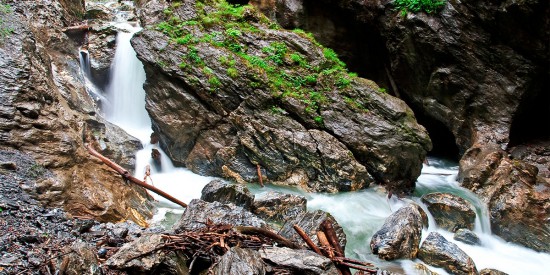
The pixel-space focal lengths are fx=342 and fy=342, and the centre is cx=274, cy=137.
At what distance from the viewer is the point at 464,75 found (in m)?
13.2

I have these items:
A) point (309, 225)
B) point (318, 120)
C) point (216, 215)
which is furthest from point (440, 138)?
point (216, 215)

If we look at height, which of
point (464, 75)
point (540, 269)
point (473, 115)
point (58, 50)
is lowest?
point (540, 269)

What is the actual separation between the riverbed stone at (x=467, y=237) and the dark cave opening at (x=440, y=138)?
799 centimetres

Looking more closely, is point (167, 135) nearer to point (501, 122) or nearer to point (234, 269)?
point (234, 269)

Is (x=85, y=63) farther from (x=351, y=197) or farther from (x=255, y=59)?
(x=351, y=197)

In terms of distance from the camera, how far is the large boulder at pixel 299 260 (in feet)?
11.6

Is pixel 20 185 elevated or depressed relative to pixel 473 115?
depressed

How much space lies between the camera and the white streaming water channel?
23.8 ft

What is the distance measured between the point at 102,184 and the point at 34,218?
2.21 metres

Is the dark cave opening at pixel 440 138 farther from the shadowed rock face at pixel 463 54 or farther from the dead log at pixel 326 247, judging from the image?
the dead log at pixel 326 247

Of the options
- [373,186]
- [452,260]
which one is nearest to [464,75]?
[373,186]

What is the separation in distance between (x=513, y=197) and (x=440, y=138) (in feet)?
24.3

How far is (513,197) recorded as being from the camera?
9.02 meters

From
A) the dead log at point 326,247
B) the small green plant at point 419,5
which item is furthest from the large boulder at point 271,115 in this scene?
the dead log at point 326,247
